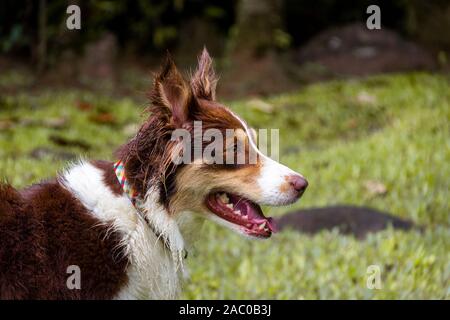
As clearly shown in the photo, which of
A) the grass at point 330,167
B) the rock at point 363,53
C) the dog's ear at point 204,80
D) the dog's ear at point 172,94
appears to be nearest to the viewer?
the dog's ear at point 172,94

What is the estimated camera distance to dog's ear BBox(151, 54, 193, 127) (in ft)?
11.9

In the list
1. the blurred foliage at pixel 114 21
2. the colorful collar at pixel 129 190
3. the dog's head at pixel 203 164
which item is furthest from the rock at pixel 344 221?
the blurred foliage at pixel 114 21

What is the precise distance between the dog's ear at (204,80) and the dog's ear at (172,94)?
0.28m

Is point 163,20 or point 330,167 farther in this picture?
point 163,20

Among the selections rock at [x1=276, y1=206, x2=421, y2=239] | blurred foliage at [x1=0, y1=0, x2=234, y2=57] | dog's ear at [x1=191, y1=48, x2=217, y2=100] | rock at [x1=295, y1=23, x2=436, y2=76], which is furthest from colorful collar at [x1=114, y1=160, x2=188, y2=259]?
rock at [x1=295, y1=23, x2=436, y2=76]

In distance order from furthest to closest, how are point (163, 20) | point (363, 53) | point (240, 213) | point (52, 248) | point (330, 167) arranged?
point (163, 20)
point (363, 53)
point (330, 167)
point (240, 213)
point (52, 248)

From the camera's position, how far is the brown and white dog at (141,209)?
344cm

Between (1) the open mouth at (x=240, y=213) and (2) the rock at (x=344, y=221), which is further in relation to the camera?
(2) the rock at (x=344, y=221)

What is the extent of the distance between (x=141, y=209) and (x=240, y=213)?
1.88 ft

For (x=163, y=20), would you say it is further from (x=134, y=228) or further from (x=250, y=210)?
(x=134, y=228)

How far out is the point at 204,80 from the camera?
4098 mm

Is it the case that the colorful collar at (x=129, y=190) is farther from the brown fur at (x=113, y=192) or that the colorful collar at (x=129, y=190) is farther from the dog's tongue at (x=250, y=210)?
the dog's tongue at (x=250, y=210)

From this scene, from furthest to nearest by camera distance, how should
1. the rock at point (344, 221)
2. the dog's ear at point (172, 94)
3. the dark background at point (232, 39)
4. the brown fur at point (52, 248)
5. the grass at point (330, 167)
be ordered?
the dark background at point (232, 39)
the rock at point (344, 221)
the grass at point (330, 167)
the dog's ear at point (172, 94)
the brown fur at point (52, 248)

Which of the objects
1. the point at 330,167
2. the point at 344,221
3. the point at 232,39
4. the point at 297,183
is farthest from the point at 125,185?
the point at 232,39
